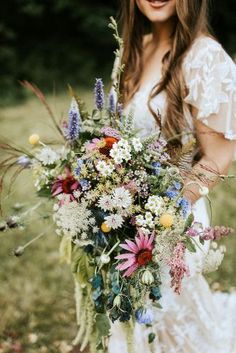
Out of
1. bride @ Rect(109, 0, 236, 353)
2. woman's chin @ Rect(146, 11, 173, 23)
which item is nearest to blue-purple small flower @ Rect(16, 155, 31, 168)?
bride @ Rect(109, 0, 236, 353)

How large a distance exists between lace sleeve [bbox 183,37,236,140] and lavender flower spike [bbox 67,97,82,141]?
49 cm

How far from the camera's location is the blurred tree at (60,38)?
11.5 m

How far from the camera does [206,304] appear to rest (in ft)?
8.71

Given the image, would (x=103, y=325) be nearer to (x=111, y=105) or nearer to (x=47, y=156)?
(x=47, y=156)

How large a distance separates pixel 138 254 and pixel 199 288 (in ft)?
3.14

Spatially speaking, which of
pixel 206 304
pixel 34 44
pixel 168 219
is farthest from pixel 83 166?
pixel 34 44

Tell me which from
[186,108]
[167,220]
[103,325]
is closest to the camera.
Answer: [167,220]

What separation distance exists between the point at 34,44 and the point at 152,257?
37.7 feet

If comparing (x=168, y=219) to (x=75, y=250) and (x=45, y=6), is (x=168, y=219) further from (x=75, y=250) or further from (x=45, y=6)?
(x=45, y=6)

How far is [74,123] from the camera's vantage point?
1957mm

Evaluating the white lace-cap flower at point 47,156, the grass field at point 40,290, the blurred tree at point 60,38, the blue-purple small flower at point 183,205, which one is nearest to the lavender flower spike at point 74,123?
the white lace-cap flower at point 47,156

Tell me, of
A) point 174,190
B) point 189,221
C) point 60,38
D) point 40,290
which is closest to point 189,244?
point 189,221

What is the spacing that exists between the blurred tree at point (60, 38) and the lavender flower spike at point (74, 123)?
30.1 feet

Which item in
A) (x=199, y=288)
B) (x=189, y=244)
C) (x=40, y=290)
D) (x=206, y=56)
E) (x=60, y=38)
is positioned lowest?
(x=60, y=38)
